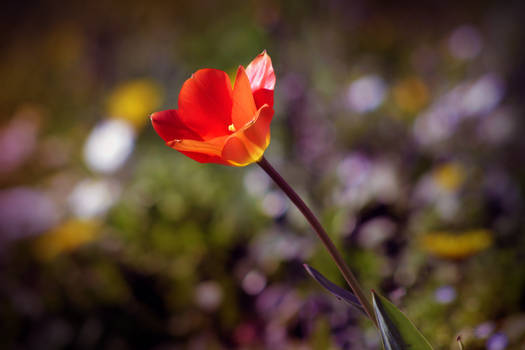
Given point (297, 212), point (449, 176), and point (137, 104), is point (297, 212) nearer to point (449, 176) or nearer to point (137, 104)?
point (449, 176)

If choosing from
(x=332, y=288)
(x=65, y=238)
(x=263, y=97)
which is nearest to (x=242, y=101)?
(x=263, y=97)

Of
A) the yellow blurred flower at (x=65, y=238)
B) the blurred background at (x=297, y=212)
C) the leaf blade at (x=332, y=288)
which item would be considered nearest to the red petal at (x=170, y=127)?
the leaf blade at (x=332, y=288)

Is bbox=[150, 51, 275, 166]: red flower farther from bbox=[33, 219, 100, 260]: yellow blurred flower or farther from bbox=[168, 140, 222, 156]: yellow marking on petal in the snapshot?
bbox=[33, 219, 100, 260]: yellow blurred flower

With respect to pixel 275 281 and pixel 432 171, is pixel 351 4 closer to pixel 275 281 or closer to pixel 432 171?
pixel 432 171

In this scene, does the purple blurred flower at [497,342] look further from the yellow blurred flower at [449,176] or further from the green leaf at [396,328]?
the yellow blurred flower at [449,176]

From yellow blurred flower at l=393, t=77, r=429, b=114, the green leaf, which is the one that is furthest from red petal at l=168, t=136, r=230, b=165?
yellow blurred flower at l=393, t=77, r=429, b=114
